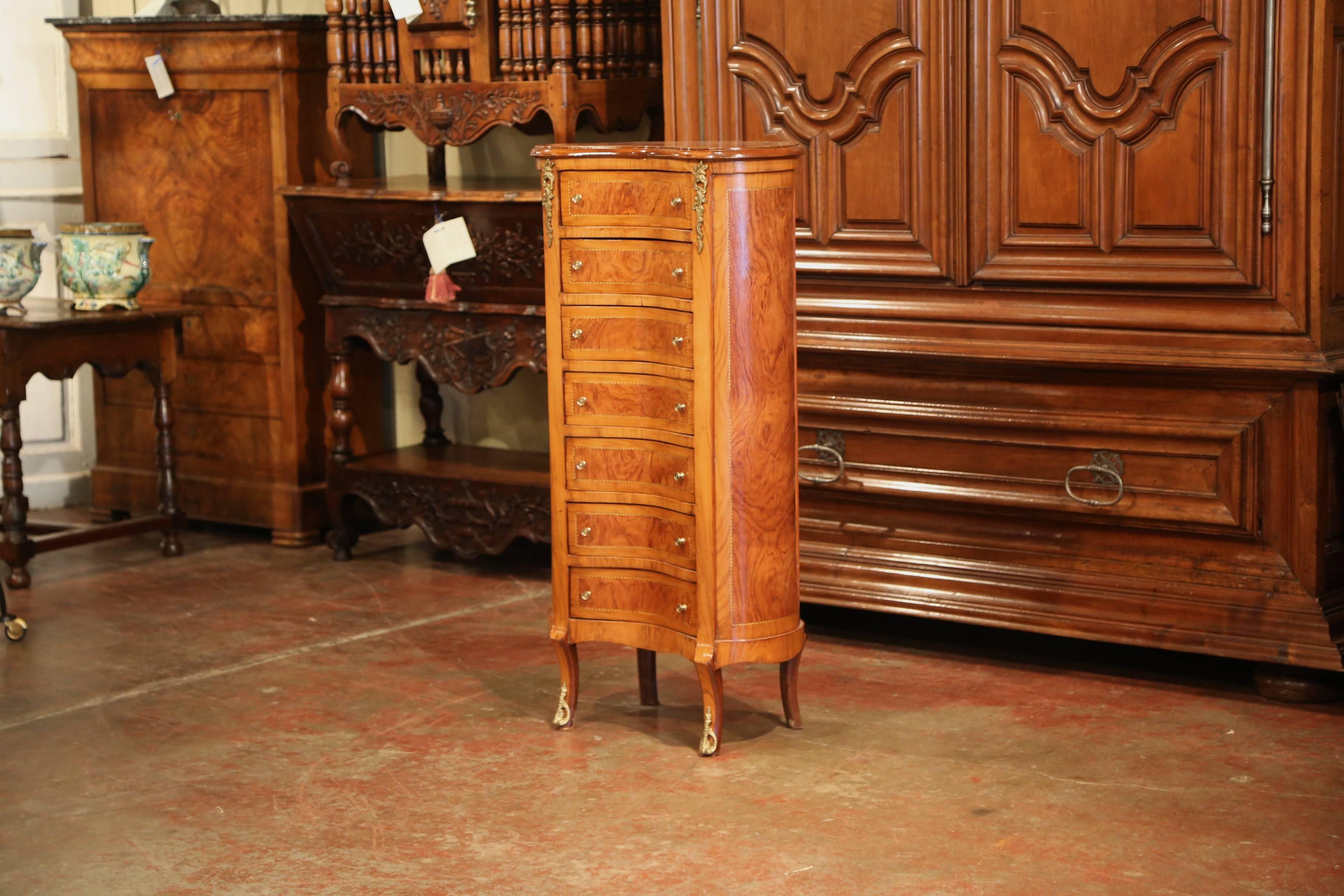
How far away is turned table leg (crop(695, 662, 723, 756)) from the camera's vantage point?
3.21 m

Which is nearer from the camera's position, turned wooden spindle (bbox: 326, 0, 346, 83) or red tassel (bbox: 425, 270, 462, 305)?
red tassel (bbox: 425, 270, 462, 305)

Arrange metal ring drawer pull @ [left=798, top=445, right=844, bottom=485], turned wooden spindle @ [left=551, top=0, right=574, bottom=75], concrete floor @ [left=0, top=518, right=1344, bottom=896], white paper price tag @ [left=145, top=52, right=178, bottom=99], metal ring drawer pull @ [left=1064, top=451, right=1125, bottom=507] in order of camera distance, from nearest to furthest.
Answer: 1. concrete floor @ [left=0, top=518, right=1344, bottom=896]
2. metal ring drawer pull @ [left=1064, top=451, right=1125, bottom=507]
3. metal ring drawer pull @ [left=798, top=445, right=844, bottom=485]
4. turned wooden spindle @ [left=551, top=0, right=574, bottom=75]
5. white paper price tag @ [left=145, top=52, right=178, bottom=99]

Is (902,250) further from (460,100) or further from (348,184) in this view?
(348,184)

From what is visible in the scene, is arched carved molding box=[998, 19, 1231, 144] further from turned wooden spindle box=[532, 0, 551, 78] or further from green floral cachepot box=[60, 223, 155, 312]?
green floral cachepot box=[60, 223, 155, 312]

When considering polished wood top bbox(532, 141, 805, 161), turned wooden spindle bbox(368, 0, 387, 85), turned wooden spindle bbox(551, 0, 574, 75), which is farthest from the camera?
turned wooden spindle bbox(368, 0, 387, 85)

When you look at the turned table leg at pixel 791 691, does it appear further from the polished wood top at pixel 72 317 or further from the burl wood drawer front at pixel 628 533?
the polished wood top at pixel 72 317

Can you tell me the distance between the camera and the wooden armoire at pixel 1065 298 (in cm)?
340

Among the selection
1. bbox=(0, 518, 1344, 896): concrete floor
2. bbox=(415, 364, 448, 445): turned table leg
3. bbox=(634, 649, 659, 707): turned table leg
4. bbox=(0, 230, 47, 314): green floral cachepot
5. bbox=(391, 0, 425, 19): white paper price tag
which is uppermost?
bbox=(391, 0, 425, 19): white paper price tag

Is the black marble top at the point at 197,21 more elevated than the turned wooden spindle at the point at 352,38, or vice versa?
the black marble top at the point at 197,21

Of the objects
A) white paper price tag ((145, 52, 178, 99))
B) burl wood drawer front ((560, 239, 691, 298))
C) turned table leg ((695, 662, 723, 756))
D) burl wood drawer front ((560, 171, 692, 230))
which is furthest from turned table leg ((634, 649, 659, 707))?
white paper price tag ((145, 52, 178, 99))

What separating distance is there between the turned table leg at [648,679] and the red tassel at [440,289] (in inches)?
57.5

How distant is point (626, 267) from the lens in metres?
3.21

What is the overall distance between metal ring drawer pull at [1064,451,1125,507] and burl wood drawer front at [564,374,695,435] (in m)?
1.04

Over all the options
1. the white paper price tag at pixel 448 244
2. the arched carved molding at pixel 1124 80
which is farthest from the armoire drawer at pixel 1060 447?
the white paper price tag at pixel 448 244
